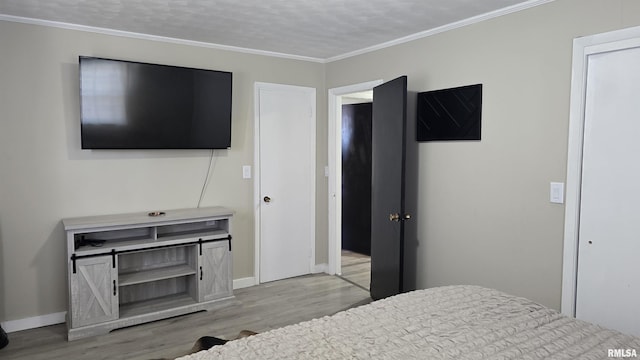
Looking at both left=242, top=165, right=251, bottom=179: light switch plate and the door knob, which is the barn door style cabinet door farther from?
the door knob

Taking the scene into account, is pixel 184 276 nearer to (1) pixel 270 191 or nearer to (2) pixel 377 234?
(1) pixel 270 191

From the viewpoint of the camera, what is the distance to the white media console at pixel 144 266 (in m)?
3.26

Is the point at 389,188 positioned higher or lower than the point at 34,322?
higher

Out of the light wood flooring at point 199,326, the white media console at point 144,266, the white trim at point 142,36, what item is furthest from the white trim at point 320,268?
the white trim at point 142,36

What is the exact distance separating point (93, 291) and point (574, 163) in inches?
138

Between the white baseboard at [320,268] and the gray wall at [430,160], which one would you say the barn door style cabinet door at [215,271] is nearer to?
the gray wall at [430,160]

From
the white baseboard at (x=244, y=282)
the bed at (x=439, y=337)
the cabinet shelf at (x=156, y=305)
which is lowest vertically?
the white baseboard at (x=244, y=282)

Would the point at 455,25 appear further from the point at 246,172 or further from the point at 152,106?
the point at 152,106

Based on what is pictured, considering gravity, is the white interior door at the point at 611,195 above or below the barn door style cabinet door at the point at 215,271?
above

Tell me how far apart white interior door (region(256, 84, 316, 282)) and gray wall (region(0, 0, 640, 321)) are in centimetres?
51

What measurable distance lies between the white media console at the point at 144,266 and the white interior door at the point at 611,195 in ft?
9.18

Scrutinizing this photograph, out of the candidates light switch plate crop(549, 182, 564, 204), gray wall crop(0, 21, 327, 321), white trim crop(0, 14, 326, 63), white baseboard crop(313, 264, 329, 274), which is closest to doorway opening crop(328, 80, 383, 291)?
white baseboard crop(313, 264, 329, 274)

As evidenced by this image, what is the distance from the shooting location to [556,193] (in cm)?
275

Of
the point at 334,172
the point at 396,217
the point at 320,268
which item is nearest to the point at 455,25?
the point at 396,217
